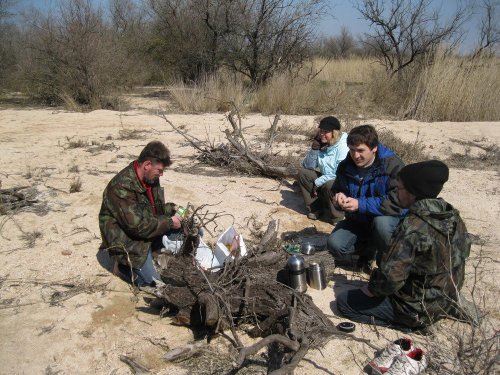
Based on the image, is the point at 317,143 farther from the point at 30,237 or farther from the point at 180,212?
the point at 30,237

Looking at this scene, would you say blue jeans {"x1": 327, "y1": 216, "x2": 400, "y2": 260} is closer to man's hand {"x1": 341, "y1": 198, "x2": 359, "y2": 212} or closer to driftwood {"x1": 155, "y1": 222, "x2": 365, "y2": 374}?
man's hand {"x1": 341, "y1": 198, "x2": 359, "y2": 212}

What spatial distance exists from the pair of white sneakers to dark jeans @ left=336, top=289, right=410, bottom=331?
1.29ft

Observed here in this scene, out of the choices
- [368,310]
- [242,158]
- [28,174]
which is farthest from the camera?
[242,158]

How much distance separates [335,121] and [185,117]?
6548mm

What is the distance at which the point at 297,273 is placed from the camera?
348 cm

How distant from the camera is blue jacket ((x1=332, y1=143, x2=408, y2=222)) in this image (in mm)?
3723

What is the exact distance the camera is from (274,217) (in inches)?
203

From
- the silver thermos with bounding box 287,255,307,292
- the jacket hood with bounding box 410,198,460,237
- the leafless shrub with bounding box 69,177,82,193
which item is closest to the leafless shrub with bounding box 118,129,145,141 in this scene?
the leafless shrub with bounding box 69,177,82,193

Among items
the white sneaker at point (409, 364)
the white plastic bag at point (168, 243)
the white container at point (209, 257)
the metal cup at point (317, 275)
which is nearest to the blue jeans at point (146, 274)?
the white plastic bag at point (168, 243)

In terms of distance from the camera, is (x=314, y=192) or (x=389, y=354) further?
(x=314, y=192)

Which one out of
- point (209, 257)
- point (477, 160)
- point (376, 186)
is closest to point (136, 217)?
point (209, 257)

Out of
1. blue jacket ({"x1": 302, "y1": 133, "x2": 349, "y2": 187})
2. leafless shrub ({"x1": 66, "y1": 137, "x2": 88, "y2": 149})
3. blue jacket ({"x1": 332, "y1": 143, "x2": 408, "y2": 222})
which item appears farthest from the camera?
leafless shrub ({"x1": 66, "y1": 137, "x2": 88, "y2": 149})

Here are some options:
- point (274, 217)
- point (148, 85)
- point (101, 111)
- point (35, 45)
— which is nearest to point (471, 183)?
point (274, 217)

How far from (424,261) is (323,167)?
245 centimetres
